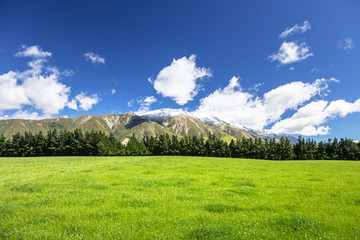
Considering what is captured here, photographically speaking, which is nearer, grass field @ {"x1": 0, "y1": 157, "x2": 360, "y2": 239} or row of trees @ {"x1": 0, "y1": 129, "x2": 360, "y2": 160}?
grass field @ {"x1": 0, "y1": 157, "x2": 360, "y2": 239}

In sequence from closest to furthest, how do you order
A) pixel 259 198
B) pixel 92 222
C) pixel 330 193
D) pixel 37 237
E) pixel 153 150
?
pixel 37 237 → pixel 92 222 → pixel 259 198 → pixel 330 193 → pixel 153 150

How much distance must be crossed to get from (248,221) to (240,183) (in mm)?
8348

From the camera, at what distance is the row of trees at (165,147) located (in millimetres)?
104312

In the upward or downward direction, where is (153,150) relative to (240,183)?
downward

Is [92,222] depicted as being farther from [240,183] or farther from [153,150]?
[153,150]

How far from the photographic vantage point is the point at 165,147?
123 meters

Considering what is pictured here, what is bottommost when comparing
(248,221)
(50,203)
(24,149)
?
(24,149)

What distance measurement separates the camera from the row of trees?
10431 cm

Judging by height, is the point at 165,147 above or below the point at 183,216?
below

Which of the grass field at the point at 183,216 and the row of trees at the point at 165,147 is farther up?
the grass field at the point at 183,216

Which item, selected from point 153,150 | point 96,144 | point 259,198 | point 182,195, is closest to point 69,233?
point 182,195

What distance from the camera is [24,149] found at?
345ft

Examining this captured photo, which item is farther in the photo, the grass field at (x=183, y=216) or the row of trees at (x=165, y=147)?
the row of trees at (x=165, y=147)

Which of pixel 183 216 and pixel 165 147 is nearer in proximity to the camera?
pixel 183 216
